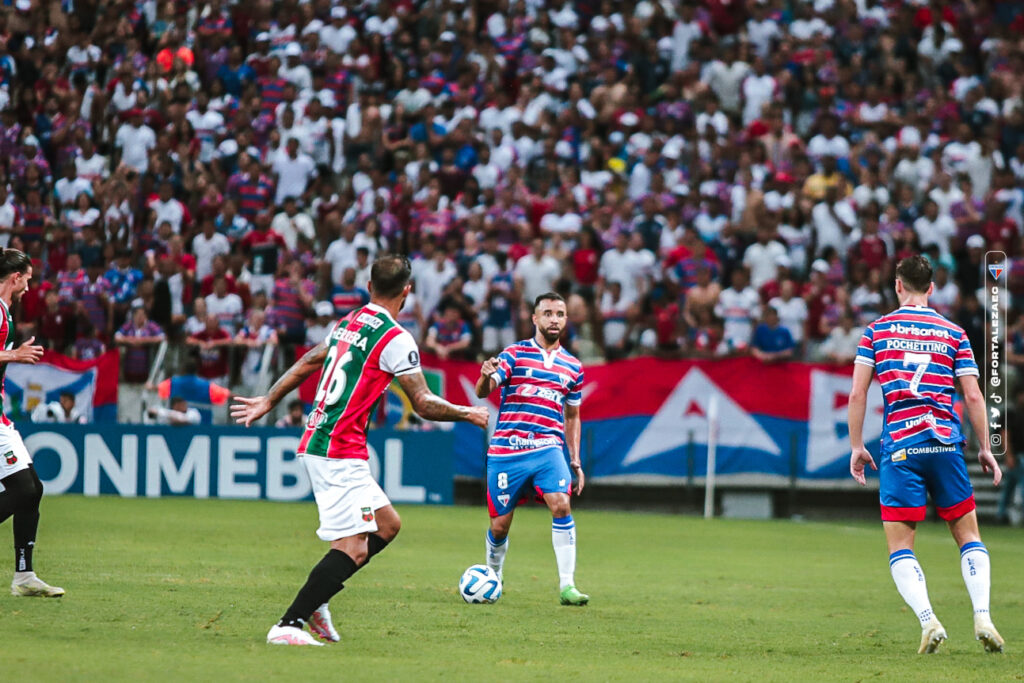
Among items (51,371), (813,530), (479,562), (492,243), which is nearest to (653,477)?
(813,530)

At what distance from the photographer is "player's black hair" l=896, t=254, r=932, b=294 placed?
9266mm

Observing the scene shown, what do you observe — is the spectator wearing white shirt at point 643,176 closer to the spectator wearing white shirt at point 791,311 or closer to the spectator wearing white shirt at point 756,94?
the spectator wearing white shirt at point 756,94

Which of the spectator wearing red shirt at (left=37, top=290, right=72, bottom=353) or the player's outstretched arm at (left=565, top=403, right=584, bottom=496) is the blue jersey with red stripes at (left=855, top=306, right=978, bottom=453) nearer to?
the player's outstretched arm at (left=565, top=403, right=584, bottom=496)

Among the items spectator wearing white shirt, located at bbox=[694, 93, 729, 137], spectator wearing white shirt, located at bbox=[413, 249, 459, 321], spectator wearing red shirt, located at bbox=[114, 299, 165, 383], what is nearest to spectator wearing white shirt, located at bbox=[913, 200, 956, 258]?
spectator wearing white shirt, located at bbox=[694, 93, 729, 137]

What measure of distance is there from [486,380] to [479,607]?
5.76 ft

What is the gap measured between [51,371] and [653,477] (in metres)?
9.43

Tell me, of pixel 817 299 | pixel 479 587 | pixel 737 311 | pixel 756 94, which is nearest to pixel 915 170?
pixel 756 94

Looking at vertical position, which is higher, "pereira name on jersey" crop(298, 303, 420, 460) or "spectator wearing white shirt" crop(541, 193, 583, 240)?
"spectator wearing white shirt" crop(541, 193, 583, 240)

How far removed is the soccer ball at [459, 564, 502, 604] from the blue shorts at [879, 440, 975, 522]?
323 centimetres

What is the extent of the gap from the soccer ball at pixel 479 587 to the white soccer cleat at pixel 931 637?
3.48 meters

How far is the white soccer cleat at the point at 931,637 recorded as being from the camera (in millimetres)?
8781

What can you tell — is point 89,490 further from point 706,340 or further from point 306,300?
point 706,340

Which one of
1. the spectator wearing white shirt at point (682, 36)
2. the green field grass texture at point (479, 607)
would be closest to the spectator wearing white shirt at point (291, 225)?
the green field grass texture at point (479, 607)

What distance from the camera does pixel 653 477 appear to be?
875 inches
